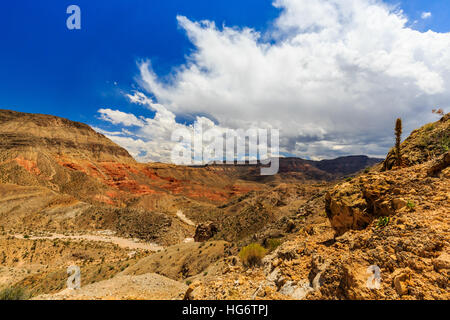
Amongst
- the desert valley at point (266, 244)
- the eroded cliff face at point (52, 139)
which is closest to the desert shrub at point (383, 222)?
the desert valley at point (266, 244)

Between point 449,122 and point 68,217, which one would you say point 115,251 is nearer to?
point 68,217

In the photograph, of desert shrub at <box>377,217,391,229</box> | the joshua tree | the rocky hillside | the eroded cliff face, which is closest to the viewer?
the rocky hillside

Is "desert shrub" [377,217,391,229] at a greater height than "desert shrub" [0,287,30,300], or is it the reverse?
"desert shrub" [377,217,391,229]

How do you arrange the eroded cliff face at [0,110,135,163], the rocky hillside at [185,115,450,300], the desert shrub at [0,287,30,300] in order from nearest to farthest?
the rocky hillside at [185,115,450,300]
the desert shrub at [0,287,30,300]
the eroded cliff face at [0,110,135,163]

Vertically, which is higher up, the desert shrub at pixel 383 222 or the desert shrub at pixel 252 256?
Result: the desert shrub at pixel 383 222

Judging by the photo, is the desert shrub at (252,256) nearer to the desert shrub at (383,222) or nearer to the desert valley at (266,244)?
the desert valley at (266,244)

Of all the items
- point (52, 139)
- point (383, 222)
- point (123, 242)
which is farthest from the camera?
point (52, 139)

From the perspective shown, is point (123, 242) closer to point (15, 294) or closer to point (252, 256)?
point (15, 294)

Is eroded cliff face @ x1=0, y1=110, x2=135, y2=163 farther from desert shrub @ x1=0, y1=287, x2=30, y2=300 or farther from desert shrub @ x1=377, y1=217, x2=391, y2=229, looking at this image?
desert shrub @ x1=377, y1=217, x2=391, y2=229

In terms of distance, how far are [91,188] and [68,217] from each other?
2665 cm

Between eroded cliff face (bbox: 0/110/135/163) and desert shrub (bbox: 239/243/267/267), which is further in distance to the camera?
eroded cliff face (bbox: 0/110/135/163)

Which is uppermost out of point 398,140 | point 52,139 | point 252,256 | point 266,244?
point 52,139

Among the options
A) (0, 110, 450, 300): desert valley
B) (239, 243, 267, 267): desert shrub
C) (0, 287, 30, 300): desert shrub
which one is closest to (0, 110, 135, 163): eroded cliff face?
(0, 110, 450, 300): desert valley

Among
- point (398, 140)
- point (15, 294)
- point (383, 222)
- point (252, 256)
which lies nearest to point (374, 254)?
point (383, 222)
